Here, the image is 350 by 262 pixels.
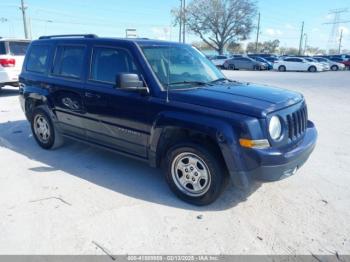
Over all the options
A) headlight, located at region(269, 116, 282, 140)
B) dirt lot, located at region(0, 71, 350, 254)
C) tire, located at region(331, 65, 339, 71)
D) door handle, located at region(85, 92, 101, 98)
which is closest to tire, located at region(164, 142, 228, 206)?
dirt lot, located at region(0, 71, 350, 254)

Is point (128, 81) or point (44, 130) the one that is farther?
point (44, 130)

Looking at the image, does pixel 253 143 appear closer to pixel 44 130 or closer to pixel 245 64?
pixel 44 130

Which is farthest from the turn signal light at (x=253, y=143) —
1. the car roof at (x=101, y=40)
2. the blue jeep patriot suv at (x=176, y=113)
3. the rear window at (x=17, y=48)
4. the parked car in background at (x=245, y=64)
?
the parked car in background at (x=245, y=64)

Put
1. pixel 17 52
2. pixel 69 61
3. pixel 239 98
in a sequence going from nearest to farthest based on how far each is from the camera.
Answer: pixel 239 98 < pixel 69 61 < pixel 17 52

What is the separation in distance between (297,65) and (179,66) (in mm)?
32039

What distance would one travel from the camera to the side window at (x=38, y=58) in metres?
5.43

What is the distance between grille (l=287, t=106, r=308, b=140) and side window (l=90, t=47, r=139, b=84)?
1.98m

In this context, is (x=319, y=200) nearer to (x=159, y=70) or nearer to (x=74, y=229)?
(x=159, y=70)

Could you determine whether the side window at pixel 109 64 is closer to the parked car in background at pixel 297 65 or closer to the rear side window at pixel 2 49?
→ the rear side window at pixel 2 49

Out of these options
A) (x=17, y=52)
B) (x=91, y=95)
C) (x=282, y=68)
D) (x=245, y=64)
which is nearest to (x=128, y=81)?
(x=91, y=95)

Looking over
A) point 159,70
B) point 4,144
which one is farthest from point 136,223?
point 4,144

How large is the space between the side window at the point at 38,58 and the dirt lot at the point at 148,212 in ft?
5.28

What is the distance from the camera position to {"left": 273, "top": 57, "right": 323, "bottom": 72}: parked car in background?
32312 millimetres

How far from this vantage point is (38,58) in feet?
18.4
